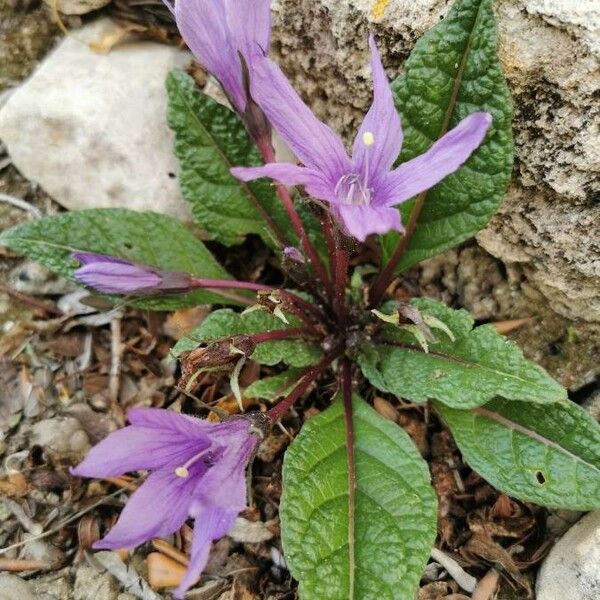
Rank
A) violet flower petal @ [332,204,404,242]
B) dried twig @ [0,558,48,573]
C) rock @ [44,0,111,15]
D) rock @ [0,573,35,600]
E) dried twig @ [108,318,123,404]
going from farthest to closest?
rock @ [44,0,111,15], dried twig @ [108,318,123,404], dried twig @ [0,558,48,573], rock @ [0,573,35,600], violet flower petal @ [332,204,404,242]

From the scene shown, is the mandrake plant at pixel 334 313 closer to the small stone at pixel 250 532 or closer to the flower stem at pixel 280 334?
the flower stem at pixel 280 334

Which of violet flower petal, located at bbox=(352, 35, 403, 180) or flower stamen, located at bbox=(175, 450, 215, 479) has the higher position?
violet flower petal, located at bbox=(352, 35, 403, 180)

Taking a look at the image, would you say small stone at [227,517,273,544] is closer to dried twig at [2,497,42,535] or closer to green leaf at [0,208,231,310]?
dried twig at [2,497,42,535]

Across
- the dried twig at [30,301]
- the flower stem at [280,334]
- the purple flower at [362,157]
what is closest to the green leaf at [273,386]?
the flower stem at [280,334]

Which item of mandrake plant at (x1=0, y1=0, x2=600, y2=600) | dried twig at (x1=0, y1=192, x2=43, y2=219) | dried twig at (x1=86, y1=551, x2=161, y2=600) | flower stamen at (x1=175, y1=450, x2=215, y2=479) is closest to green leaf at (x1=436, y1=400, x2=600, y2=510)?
mandrake plant at (x1=0, y1=0, x2=600, y2=600)

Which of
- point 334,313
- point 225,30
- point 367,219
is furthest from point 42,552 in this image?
point 225,30

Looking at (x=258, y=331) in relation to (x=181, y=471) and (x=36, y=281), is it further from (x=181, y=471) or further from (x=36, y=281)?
(x=36, y=281)

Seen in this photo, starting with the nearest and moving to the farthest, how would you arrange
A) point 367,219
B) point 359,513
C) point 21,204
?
point 367,219
point 359,513
point 21,204

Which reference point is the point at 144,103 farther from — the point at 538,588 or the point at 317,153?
the point at 538,588
